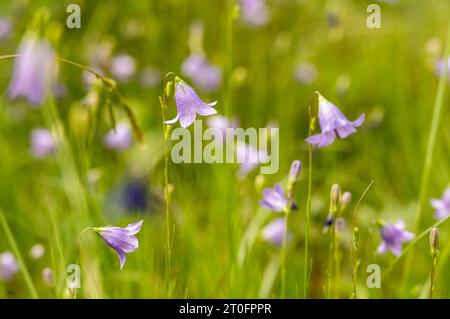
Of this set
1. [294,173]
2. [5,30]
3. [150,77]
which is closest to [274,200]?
[294,173]

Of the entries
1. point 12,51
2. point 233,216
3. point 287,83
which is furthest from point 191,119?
point 12,51

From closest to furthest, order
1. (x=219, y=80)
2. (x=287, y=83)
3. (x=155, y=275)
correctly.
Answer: (x=155, y=275) < (x=219, y=80) < (x=287, y=83)

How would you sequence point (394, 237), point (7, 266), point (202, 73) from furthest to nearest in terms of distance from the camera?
point (202, 73) < point (7, 266) < point (394, 237)

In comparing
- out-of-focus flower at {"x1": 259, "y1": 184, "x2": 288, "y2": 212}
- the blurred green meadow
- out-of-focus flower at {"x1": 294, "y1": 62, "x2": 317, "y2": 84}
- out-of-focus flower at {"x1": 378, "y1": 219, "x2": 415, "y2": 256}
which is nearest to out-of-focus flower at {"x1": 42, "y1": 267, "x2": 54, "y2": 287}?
the blurred green meadow

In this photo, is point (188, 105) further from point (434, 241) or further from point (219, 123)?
point (219, 123)

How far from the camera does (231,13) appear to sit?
179 centimetres

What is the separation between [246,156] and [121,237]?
0.86m

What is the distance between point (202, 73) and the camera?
9.62 ft

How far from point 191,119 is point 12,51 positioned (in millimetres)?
2343

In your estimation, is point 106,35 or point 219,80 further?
point 106,35

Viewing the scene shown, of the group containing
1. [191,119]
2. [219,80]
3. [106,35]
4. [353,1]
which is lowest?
[191,119]

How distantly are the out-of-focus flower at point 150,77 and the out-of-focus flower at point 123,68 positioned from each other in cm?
6
